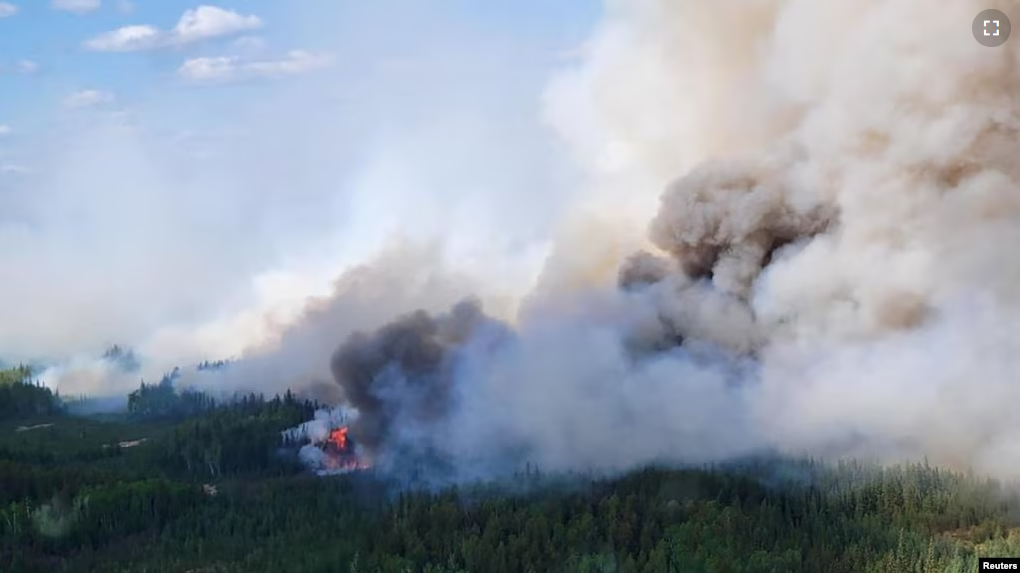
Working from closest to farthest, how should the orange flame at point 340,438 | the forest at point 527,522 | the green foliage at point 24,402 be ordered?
the forest at point 527,522 < the orange flame at point 340,438 < the green foliage at point 24,402

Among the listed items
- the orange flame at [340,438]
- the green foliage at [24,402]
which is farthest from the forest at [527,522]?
the green foliage at [24,402]

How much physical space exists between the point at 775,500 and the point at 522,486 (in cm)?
2105

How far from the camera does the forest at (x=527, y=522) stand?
85.2 m

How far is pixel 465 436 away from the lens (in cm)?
12181

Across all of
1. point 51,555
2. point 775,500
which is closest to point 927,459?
point 775,500

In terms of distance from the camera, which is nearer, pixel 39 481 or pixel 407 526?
pixel 407 526

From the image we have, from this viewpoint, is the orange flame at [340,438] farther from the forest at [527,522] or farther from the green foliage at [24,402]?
the green foliage at [24,402]

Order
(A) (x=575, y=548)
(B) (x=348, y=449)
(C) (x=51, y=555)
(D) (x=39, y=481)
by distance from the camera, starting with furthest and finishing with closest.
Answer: (B) (x=348, y=449) → (D) (x=39, y=481) → (C) (x=51, y=555) → (A) (x=575, y=548)

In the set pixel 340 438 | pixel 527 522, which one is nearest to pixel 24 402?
pixel 340 438

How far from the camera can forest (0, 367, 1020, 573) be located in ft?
280

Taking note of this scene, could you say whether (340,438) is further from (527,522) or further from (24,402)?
(24,402)

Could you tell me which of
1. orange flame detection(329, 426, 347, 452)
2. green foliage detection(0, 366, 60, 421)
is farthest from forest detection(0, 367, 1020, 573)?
green foliage detection(0, 366, 60, 421)

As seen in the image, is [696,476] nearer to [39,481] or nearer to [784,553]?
[784,553]

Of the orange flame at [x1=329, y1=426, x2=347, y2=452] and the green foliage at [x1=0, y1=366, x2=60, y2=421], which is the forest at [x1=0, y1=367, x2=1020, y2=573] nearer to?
the orange flame at [x1=329, y1=426, x2=347, y2=452]
